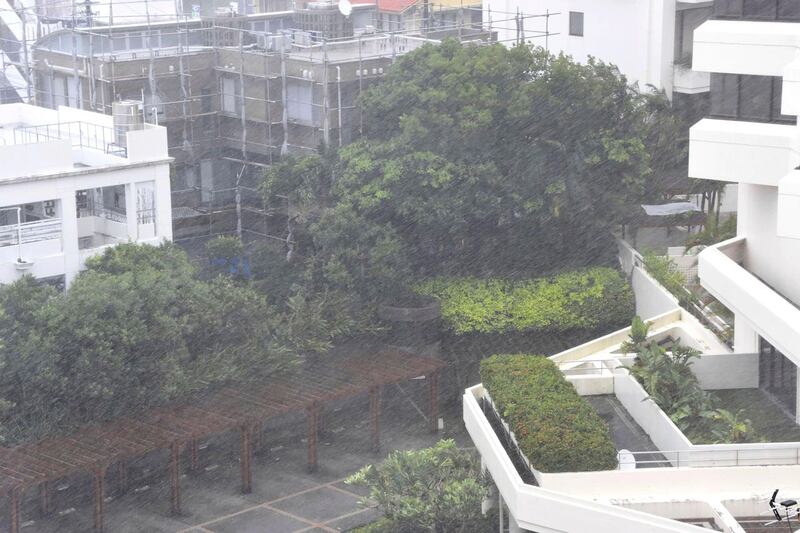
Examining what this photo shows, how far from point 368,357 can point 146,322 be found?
6.30m

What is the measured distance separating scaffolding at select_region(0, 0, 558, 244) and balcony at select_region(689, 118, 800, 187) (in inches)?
638

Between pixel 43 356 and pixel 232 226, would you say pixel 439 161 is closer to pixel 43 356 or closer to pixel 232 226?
pixel 232 226

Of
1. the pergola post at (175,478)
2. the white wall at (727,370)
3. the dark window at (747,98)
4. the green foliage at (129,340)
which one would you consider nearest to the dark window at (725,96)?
the dark window at (747,98)

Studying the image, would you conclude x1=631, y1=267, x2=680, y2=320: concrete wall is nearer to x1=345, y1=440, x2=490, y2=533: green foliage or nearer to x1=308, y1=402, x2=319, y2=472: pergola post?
x1=308, y1=402, x2=319, y2=472: pergola post

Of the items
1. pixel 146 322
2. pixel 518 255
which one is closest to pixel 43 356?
pixel 146 322

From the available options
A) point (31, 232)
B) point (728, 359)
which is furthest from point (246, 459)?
point (728, 359)

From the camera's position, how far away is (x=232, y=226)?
140 feet

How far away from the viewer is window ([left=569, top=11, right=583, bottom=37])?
46.9 m

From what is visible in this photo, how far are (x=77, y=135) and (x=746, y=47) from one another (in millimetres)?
18957

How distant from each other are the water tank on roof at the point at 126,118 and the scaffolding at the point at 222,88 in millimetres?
5539

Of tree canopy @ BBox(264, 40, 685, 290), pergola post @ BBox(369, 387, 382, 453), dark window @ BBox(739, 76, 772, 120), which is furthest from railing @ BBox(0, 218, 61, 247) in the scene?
dark window @ BBox(739, 76, 772, 120)

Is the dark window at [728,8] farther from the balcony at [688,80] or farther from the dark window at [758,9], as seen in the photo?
the balcony at [688,80]

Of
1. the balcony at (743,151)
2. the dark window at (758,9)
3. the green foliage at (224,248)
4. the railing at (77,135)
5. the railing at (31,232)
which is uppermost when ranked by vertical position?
the dark window at (758,9)

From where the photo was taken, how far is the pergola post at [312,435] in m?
31.2
